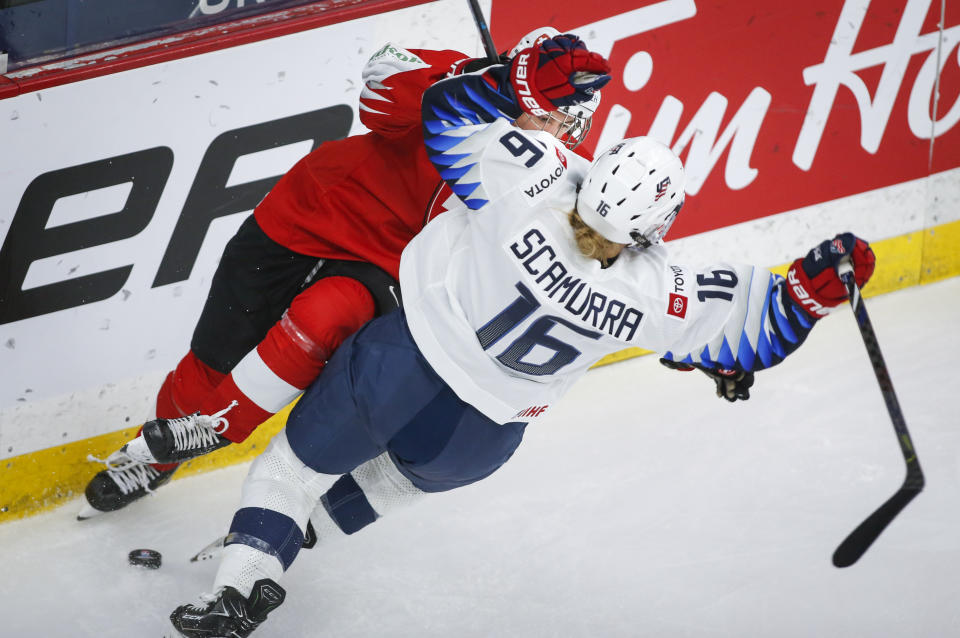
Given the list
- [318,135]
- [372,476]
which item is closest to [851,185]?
[318,135]

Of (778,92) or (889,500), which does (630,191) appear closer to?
(889,500)

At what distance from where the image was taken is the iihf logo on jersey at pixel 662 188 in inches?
69.6

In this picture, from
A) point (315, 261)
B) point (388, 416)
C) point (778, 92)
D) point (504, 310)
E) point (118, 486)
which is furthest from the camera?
point (778, 92)

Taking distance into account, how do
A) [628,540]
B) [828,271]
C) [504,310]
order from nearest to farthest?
[828,271] → [504,310] → [628,540]

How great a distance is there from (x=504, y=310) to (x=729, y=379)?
478 millimetres

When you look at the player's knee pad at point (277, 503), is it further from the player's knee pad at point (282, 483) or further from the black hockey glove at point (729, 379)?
the black hockey glove at point (729, 379)

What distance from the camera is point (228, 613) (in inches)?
74.1

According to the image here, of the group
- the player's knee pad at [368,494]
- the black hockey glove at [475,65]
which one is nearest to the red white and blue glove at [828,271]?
the black hockey glove at [475,65]

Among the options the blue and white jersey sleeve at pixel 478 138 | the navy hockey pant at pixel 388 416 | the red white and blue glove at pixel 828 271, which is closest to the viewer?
the red white and blue glove at pixel 828 271

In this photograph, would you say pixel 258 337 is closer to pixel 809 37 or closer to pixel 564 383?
pixel 564 383

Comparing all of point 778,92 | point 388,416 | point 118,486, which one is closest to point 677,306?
point 388,416

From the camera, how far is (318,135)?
2840 mm

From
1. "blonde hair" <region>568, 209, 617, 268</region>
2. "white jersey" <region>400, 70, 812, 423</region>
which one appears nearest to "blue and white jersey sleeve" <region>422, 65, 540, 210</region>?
"white jersey" <region>400, 70, 812, 423</region>

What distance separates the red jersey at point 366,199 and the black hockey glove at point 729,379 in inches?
23.6
